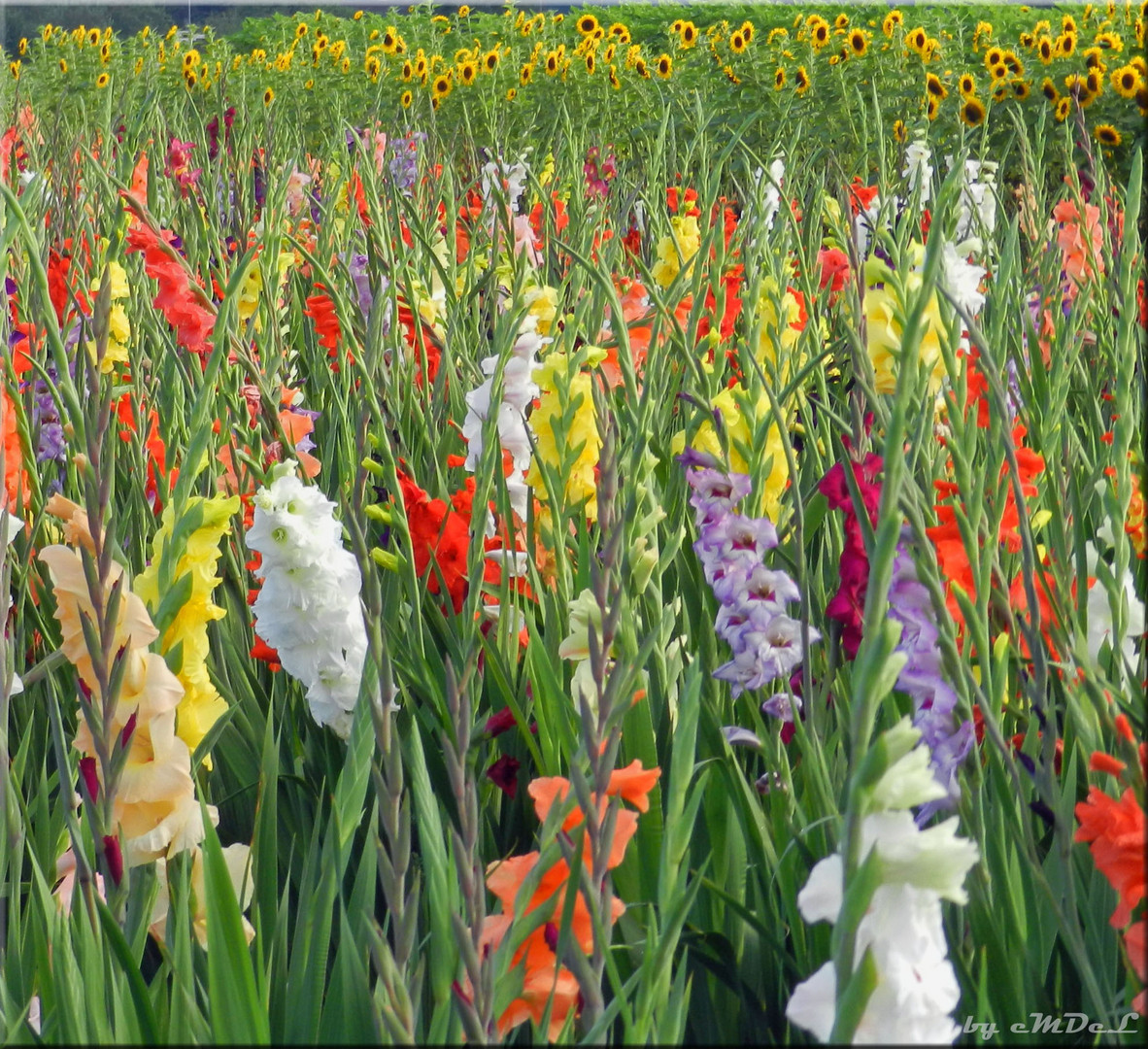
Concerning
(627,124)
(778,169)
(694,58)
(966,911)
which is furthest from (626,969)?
(694,58)

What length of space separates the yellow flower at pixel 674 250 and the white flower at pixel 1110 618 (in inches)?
47.1

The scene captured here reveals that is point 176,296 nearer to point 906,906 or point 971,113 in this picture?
point 906,906

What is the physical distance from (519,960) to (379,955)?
18 centimetres

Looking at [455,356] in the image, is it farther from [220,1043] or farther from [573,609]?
[220,1043]

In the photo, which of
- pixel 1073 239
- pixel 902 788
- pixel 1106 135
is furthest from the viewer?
pixel 1106 135

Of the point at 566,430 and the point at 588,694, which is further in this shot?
the point at 566,430

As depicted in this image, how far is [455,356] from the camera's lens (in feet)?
7.00

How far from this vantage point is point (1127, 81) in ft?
15.0

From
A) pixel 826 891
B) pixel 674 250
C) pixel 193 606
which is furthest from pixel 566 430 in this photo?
pixel 674 250

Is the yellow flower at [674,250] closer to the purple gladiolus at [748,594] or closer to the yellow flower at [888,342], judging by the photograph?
the yellow flower at [888,342]

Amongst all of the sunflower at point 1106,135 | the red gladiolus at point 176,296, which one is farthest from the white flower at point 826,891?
the sunflower at point 1106,135

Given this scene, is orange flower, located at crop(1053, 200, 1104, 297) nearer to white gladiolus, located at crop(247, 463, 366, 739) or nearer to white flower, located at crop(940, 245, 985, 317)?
white flower, located at crop(940, 245, 985, 317)

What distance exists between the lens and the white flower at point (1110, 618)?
0.91 m

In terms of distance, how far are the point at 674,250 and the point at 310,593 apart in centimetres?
133
